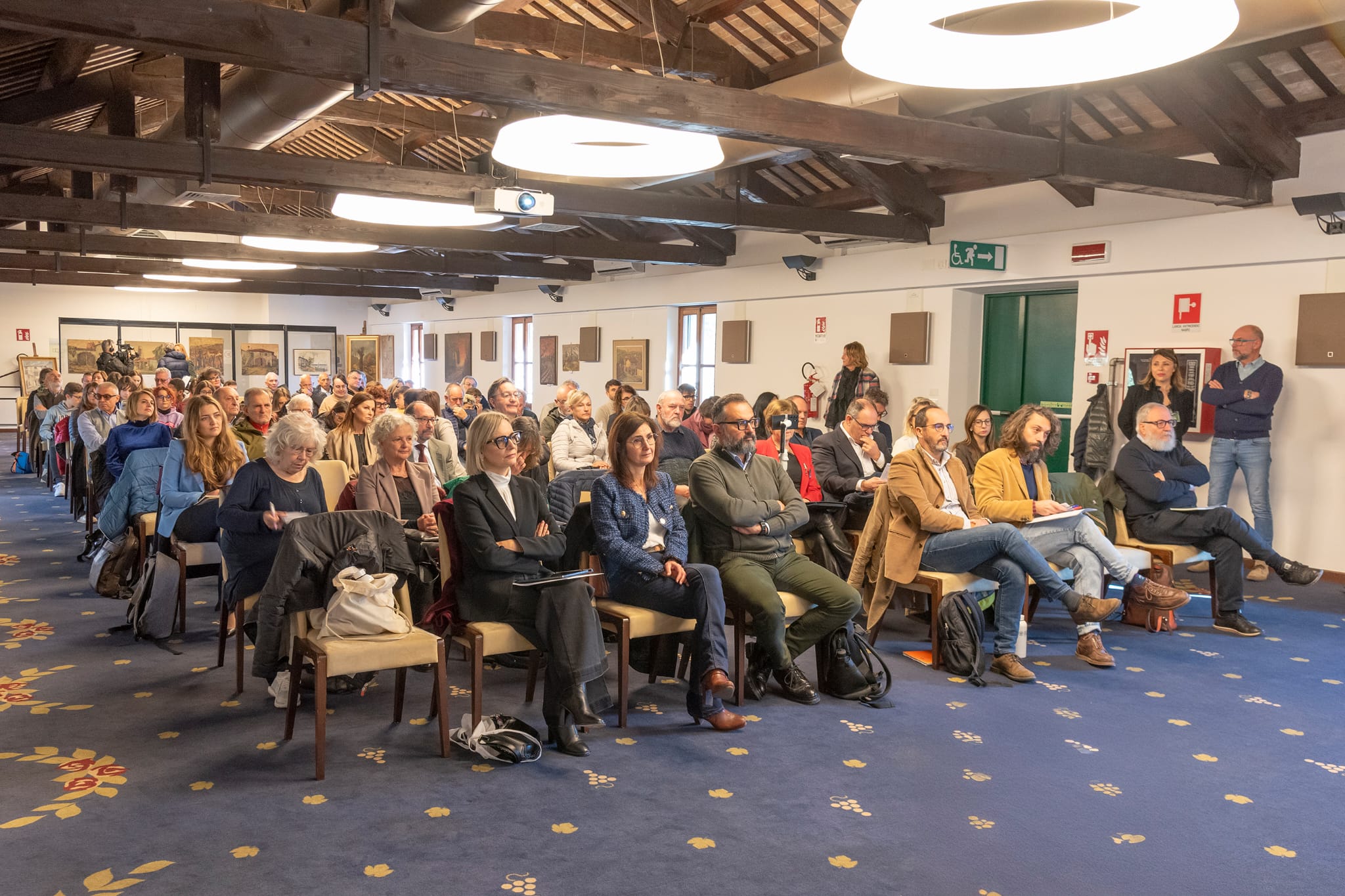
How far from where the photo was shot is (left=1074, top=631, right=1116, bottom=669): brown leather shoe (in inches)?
214

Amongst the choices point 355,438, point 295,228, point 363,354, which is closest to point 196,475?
point 355,438

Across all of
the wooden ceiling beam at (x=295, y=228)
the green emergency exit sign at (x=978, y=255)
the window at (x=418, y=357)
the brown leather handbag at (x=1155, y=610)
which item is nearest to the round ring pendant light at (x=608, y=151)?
the brown leather handbag at (x=1155, y=610)

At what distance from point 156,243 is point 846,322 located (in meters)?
8.51

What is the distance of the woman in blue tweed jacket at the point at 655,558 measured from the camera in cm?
440

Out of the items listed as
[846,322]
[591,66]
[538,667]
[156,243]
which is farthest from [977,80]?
[156,243]

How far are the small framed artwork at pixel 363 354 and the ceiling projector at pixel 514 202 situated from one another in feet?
54.3

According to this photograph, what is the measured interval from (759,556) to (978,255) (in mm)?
5891

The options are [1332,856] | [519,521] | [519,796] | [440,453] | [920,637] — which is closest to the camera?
[1332,856]

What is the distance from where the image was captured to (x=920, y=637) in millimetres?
6043

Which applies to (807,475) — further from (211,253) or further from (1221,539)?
(211,253)

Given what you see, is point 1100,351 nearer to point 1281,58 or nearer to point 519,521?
point 1281,58

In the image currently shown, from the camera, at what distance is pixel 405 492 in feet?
17.5

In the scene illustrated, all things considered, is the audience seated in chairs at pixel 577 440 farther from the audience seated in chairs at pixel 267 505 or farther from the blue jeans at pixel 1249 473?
the blue jeans at pixel 1249 473

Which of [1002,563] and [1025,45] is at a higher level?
[1025,45]
